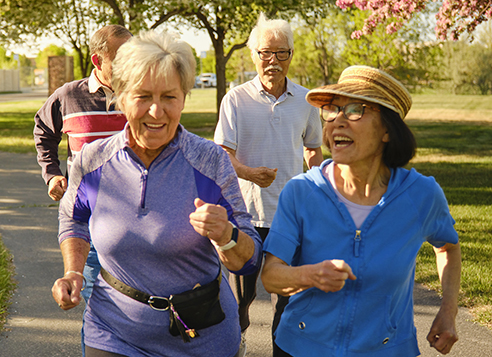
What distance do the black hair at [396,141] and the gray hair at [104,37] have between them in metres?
1.93

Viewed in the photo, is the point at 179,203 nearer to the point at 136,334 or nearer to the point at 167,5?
the point at 136,334

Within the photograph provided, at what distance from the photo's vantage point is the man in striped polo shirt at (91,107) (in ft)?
11.2

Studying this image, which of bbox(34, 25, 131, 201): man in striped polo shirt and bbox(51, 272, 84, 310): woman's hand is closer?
bbox(51, 272, 84, 310): woman's hand

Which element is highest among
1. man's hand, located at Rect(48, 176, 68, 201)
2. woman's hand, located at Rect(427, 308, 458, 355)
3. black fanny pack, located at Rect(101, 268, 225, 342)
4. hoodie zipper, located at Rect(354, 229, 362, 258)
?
hoodie zipper, located at Rect(354, 229, 362, 258)

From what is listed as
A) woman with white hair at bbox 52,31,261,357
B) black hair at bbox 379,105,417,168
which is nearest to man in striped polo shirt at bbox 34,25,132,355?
woman with white hair at bbox 52,31,261,357

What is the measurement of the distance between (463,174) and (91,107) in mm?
10691

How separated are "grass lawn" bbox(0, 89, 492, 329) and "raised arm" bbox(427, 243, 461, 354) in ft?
4.76

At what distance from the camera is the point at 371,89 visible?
7.04 feet

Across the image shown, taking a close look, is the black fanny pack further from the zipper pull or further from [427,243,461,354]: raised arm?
[427,243,461,354]: raised arm

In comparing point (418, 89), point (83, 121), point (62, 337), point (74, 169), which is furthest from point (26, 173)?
point (418, 89)

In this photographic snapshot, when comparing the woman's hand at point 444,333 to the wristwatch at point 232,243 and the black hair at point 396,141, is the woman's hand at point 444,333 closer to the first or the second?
→ the black hair at point 396,141

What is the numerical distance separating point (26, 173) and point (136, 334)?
32.6 ft

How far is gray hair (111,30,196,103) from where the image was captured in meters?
2.09

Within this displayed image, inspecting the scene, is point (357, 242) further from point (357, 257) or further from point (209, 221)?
point (209, 221)
